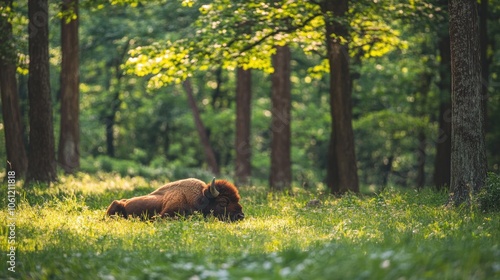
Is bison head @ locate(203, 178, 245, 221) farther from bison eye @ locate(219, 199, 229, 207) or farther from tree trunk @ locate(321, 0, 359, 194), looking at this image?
tree trunk @ locate(321, 0, 359, 194)

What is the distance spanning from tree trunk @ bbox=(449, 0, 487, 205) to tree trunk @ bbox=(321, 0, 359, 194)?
17.6ft

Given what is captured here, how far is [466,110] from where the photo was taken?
43.7 feet

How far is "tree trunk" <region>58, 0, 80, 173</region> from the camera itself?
24.4 m

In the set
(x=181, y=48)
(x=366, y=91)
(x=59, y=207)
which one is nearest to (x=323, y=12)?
(x=181, y=48)

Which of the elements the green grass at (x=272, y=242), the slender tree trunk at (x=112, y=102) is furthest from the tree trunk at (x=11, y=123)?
the slender tree trunk at (x=112, y=102)

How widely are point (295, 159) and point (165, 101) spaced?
919 centimetres

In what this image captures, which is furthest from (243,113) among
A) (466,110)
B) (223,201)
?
(466,110)

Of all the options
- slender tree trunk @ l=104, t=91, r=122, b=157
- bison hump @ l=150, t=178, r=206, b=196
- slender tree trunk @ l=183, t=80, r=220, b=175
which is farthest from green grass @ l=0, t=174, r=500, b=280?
slender tree trunk @ l=104, t=91, r=122, b=157

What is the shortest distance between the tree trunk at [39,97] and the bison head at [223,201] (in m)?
6.68

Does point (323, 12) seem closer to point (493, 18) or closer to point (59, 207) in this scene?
point (59, 207)

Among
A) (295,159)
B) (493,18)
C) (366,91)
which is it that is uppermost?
(493,18)

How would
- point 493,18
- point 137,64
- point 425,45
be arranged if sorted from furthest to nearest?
point 425,45, point 493,18, point 137,64

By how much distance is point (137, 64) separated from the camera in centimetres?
1844

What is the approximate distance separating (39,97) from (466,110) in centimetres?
1109
